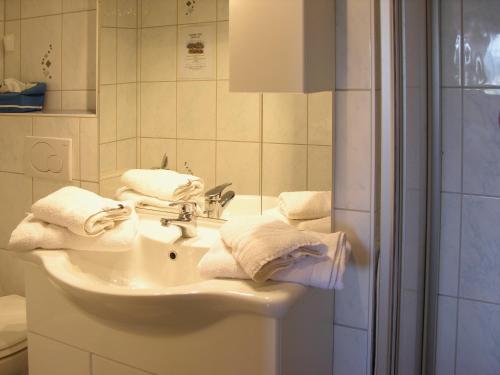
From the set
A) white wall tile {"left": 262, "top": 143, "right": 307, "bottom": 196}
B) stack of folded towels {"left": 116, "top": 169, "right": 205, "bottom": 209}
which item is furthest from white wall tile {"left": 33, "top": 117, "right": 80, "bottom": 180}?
white wall tile {"left": 262, "top": 143, "right": 307, "bottom": 196}

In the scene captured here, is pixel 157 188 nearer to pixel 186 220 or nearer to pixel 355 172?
pixel 186 220

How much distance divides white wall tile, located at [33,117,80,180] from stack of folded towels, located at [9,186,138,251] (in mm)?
394

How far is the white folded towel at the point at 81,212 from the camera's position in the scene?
5.12 feet

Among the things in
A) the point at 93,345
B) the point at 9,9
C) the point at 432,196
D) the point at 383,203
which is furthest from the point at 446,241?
the point at 9,9

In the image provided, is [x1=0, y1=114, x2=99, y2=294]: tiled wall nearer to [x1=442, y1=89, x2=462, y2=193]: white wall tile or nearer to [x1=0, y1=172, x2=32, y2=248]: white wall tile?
[x1=0, y1=172, x2=32, y2=248]: white wall tile

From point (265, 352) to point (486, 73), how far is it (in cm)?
78

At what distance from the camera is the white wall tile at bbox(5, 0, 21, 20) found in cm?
227

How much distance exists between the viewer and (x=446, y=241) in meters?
1.42

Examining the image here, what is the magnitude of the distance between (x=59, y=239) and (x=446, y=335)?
1.01 metres

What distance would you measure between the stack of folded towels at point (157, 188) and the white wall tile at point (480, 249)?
2.46 feet

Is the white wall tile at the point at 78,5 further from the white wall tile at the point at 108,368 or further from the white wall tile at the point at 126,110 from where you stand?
the white wall tile at the point at 108,368

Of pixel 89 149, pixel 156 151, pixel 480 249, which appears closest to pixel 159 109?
pixel 156 151

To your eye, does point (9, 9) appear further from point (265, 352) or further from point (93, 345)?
point (265, 352)

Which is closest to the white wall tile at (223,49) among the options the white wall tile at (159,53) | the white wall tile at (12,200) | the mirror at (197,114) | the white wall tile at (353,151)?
the mirror at (197,114)
